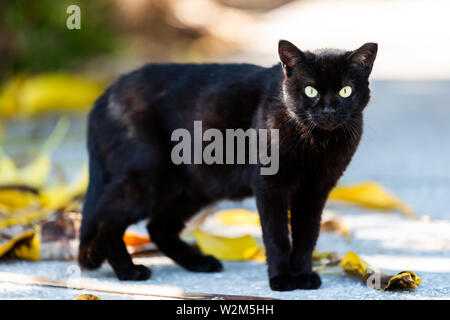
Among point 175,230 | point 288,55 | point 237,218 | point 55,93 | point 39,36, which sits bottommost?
point 237,218

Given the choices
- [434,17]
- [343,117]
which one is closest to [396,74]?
[434,17]

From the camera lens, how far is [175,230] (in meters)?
3.24

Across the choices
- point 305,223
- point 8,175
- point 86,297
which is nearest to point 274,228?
point 305,223

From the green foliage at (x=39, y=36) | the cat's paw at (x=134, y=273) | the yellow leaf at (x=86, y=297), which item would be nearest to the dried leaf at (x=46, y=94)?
the green foliage at (x=39, y=36)

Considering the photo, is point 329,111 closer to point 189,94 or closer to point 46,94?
point 189,94

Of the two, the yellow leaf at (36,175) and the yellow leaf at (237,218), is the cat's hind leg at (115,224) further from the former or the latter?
the yellow leaf at (36,175)

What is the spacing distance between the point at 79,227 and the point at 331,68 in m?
1.31

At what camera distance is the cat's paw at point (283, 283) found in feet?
8.88

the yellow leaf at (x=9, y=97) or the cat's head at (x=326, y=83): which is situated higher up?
the cat's head at (x=326, y=83)

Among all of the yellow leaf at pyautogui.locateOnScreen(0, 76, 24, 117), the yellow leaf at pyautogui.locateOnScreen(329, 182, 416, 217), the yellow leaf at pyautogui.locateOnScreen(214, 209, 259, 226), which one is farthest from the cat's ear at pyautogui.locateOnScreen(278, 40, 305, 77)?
the yellow leaf at pyautogui.locateOnScreen(0, 76, 24, 117)

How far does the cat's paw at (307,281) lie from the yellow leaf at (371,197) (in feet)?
3.79

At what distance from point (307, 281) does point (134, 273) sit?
67cm

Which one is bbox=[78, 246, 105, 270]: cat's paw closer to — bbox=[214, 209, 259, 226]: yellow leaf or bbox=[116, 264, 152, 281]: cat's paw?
bbox=[116, 264, 152, 281]: cat's paw

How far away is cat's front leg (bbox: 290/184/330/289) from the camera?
9.29ft
